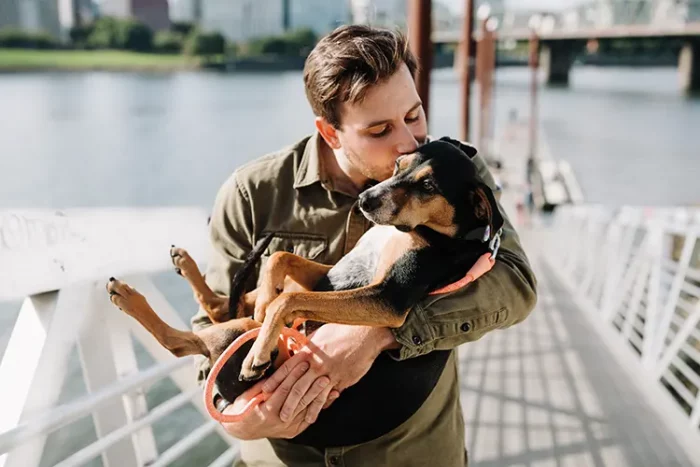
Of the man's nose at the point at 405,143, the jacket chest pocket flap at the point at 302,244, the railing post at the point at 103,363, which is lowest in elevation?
the railing post at the point at 103,363

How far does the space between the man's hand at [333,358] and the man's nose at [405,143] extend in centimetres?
40

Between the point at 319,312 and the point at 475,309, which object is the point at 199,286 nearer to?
the point at 319,312

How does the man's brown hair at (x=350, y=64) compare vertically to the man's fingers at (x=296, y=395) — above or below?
above

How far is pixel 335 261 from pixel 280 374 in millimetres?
345

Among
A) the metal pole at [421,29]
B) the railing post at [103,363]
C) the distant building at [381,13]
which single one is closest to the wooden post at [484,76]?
the distant building at [381,13]

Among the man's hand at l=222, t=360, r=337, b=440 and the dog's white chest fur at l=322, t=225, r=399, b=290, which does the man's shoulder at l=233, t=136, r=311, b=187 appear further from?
the man's hand at l=222, t=360, r=337, b=440

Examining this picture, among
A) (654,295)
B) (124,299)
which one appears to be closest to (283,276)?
(124,299)

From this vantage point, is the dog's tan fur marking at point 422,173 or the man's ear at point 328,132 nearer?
the dog's tan fur marking at point 422,173

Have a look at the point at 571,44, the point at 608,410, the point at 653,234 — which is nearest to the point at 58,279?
the point at 608,410

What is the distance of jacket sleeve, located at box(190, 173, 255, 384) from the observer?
1.77 meters

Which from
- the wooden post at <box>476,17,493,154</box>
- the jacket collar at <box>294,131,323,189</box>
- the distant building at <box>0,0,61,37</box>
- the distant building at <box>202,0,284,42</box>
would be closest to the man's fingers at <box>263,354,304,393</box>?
the jacket collar at <box>294,131,323,189</box>

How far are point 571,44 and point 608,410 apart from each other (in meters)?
50.2

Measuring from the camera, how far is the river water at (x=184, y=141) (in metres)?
17.9

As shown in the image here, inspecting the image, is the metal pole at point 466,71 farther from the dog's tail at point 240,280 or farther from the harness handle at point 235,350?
the harness handle at point 235,350
